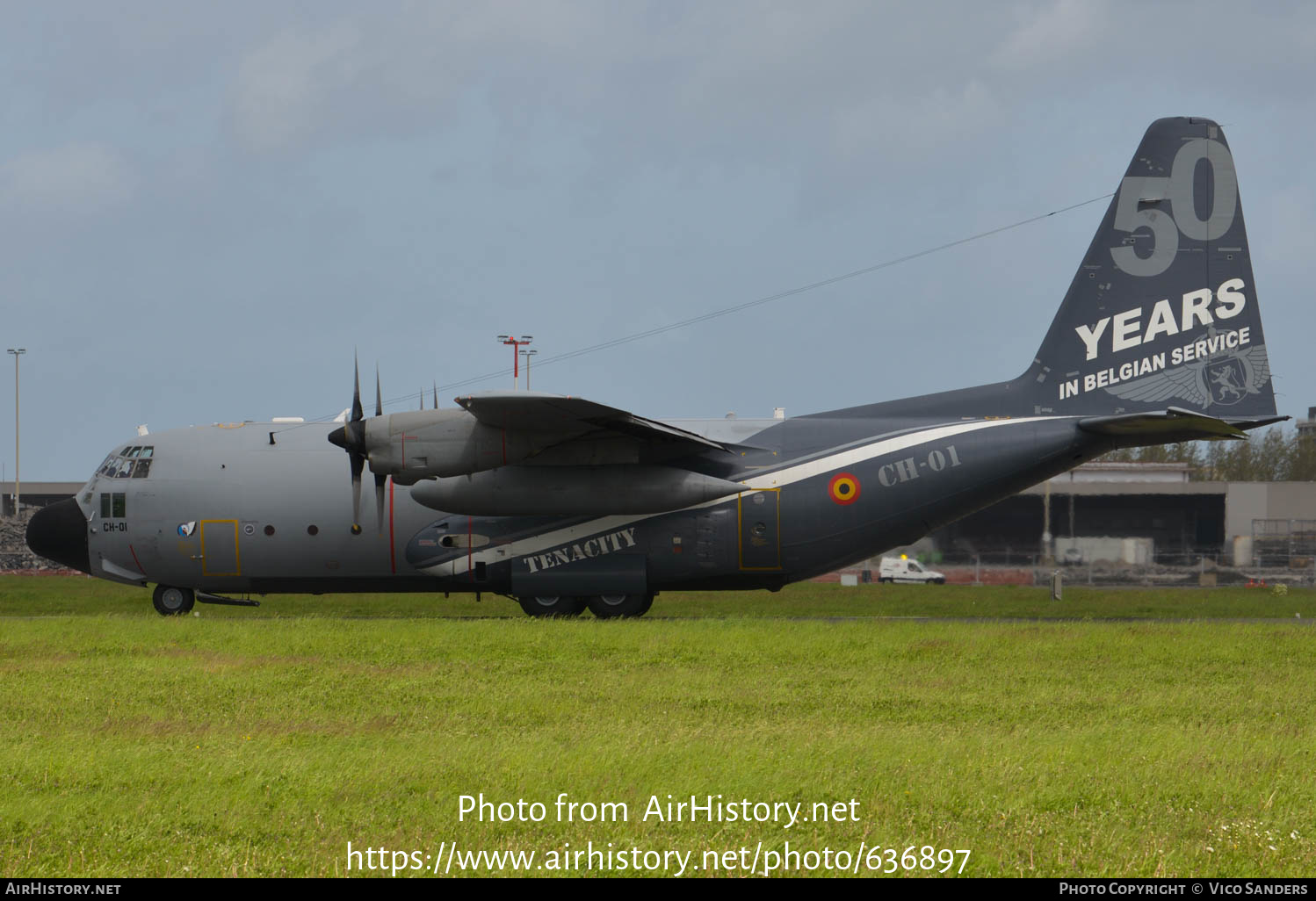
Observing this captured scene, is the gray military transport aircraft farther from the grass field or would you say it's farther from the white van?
the white van

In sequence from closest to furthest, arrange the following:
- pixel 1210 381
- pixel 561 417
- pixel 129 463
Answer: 1. pixel 561 417
2. pixel 1210 381
3. pixel 129 463

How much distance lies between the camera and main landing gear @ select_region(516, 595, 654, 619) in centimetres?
2589

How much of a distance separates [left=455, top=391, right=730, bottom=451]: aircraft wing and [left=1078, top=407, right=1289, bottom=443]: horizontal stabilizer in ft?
25.0

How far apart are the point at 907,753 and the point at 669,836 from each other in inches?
131

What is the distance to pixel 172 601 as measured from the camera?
89.1ft

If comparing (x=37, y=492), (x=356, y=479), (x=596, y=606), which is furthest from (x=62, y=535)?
(x=37, y=492)

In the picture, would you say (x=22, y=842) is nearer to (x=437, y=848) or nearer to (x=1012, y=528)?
(x=437, y=848)

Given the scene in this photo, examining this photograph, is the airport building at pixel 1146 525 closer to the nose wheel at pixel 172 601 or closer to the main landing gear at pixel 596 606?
the main landing gear at pixel 596 606

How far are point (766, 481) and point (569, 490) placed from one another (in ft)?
12.9

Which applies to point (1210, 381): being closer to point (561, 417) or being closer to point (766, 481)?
point (766, 481)

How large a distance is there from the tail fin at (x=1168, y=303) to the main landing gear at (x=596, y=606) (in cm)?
927

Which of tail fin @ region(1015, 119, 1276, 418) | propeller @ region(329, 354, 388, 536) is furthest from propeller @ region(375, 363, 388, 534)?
tail fin @ region(1015, 119, 1276, 418)
